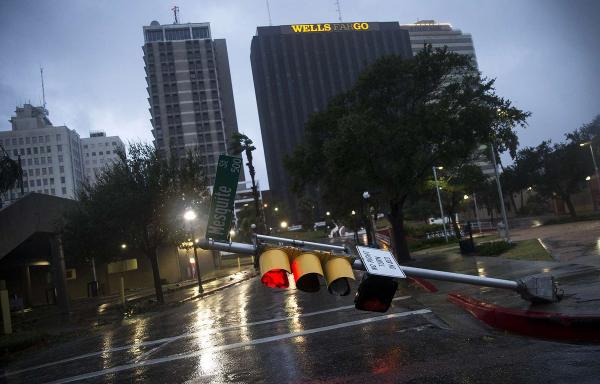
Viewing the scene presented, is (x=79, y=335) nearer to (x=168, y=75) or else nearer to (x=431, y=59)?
(x=431, y=59)

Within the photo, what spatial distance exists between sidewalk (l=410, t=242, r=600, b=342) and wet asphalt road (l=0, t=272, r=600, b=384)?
387 mm

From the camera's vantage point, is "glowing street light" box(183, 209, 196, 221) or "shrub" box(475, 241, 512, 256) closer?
"shrub" box(475, 241, 512, 256)

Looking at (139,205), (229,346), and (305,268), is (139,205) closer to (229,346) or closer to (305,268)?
(229,346)

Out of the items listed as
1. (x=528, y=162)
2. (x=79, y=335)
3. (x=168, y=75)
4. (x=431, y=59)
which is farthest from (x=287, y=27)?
(x=79, y=335)

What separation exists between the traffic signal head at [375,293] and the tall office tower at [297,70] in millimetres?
164385

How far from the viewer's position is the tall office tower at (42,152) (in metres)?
142

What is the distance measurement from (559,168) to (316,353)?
181 ft

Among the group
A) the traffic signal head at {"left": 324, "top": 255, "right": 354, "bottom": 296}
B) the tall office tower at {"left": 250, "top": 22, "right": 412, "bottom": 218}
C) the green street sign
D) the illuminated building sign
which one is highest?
the illuminated building sign

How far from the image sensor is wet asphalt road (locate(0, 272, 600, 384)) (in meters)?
6.06

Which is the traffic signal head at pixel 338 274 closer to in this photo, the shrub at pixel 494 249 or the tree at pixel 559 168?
the shrub at pixel 494 249

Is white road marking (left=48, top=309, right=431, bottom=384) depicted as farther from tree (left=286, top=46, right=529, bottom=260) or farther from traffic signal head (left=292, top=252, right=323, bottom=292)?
tree (left=286, top=46, right=529, bottom=260)

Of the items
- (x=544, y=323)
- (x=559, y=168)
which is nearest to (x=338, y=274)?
(x=544, y=323)

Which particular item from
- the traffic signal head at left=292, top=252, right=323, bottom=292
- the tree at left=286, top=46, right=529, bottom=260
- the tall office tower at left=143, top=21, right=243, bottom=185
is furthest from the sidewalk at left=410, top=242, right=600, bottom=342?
the tall office tower at left=143, top=21, right=243, bottom=185

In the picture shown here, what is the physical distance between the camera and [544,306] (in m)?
8.30
